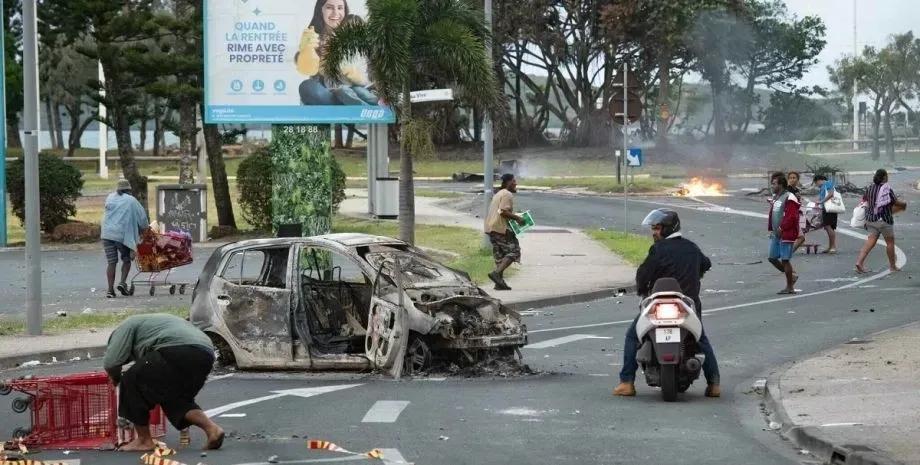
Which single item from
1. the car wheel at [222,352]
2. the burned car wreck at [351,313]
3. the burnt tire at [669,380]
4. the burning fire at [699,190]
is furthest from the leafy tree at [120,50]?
the burnt tire at [669,380]

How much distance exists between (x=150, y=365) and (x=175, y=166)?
69078 mm

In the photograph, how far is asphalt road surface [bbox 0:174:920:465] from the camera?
9.95 metres

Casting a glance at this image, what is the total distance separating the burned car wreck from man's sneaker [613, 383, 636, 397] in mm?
1464

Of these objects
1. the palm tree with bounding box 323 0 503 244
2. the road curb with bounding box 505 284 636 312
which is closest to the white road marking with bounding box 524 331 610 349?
the road curb with bounding box 505 284 636 312

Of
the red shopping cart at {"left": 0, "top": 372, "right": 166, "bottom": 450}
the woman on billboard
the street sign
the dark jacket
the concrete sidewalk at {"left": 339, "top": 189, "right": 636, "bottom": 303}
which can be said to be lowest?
the concrete sidewalk at {"left": 339, "top": 189, "right": 636, "bottom": 303}

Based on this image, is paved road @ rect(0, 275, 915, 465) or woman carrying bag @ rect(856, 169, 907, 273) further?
woman carrying bag @ rect(856, 169, 907, 273)

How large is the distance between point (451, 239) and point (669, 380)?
21599 millimetres

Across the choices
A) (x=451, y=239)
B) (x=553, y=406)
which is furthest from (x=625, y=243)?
(x=553, y=406)

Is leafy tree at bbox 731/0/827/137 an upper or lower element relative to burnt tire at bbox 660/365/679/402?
upper

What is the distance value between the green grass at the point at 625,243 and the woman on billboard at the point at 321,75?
5.91 meters

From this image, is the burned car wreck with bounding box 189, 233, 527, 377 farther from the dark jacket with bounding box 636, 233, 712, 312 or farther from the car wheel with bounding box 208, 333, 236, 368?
the dark jacket with bounding box 636, 233, 712, 312

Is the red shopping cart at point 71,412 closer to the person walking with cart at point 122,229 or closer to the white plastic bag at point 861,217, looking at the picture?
the person walking with cart at point 122,229

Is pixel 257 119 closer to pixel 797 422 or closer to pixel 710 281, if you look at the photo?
pixel 710 281

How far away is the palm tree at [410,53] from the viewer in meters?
25.2
